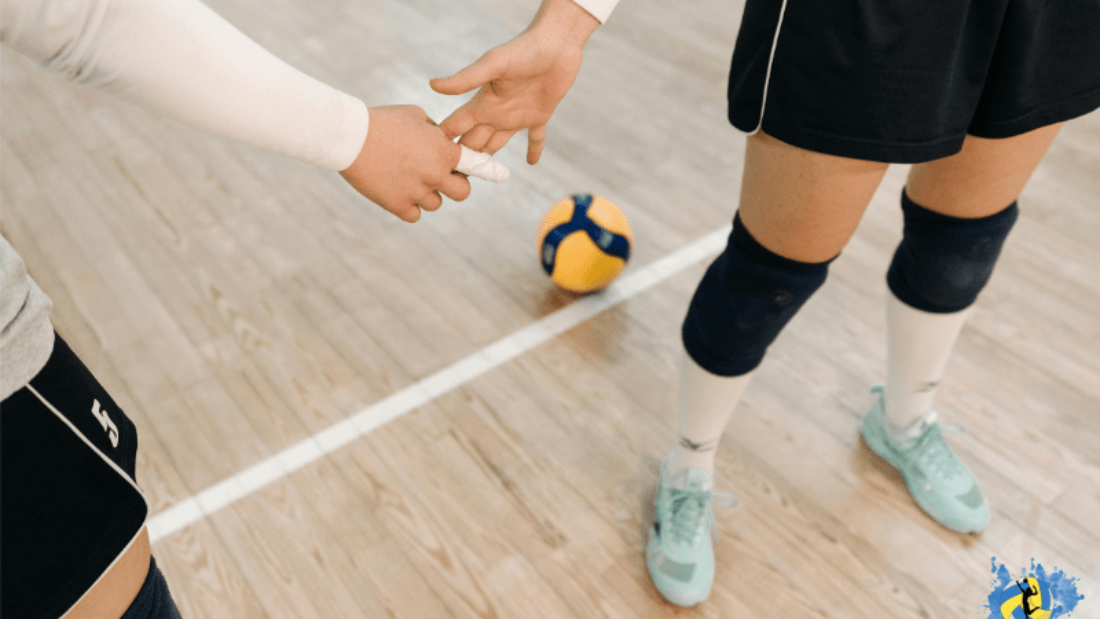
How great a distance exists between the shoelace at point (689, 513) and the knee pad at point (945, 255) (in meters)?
0.41

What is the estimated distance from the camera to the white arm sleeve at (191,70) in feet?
1.76

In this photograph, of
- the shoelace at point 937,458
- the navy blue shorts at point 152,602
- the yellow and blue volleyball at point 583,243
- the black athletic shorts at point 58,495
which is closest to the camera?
the black athletic shorts at point 58,495

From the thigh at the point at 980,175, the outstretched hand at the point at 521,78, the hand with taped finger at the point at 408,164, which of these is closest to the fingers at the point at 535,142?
the outstretched hand at the point at 521,78

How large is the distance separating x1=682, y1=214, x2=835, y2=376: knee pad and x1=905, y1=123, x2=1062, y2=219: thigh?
0.18 meters

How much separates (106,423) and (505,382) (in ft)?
2.88

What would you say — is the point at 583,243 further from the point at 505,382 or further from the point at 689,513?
the point at 689,513

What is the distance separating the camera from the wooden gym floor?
1.15 metres

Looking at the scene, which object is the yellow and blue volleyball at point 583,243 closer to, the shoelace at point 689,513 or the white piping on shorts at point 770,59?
the shoelace at point 689,513

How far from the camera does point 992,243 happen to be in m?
0.99

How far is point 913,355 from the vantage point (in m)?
1.13

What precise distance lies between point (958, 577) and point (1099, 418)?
478 mm

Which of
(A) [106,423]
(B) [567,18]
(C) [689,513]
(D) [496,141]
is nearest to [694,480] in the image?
(C) [689,513]

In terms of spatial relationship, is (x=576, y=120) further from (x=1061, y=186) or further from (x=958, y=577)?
(x=958, y=577)

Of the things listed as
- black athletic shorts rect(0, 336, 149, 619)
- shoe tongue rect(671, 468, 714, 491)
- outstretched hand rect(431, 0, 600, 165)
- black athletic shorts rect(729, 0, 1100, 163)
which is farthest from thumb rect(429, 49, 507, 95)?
shoe tongue rect(671, 468, 714, 491)
